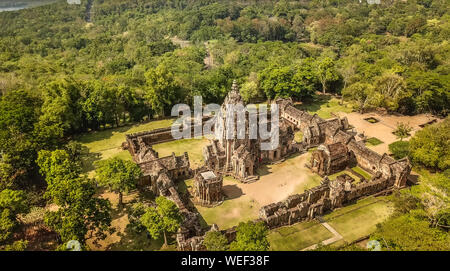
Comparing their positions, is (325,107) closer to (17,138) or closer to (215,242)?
(215,242)

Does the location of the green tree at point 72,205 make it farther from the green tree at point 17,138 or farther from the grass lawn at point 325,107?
the grass lawn at point 325,107

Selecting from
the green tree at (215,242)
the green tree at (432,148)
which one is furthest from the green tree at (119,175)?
the green tree at (432,148)

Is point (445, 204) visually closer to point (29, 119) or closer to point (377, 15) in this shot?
point (29, 119)

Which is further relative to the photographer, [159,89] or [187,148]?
[159,89]

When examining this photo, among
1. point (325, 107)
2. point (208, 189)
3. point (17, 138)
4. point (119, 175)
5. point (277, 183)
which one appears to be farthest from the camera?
point (325, 107)

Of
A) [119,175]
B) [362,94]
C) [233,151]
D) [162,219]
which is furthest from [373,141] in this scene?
[119,175]

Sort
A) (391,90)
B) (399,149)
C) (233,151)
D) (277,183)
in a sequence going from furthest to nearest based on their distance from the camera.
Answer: (391,90) → (399,149) → (233,151) → (277,183)

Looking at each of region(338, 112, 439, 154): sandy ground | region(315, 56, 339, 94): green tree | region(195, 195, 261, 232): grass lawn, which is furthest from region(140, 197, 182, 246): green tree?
region(315, 56, 339, 94): green tree
